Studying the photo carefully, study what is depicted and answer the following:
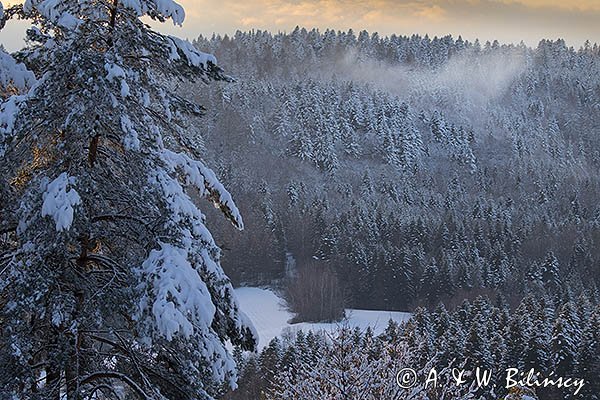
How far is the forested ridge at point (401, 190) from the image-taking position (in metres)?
90.4

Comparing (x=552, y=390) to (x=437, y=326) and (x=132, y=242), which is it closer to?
(x=437, y=326)

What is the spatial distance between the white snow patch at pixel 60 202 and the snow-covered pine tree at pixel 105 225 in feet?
0.04

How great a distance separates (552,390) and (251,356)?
21456 mm

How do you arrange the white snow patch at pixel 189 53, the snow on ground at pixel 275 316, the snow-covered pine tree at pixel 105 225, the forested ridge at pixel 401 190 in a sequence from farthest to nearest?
1. the forested ridge at pixel 401 190
2. the snow on ground at pixel 275 316
3. the white snow patch at pixel 189 53
4. the snow-covered pine tree at pixel 105 225

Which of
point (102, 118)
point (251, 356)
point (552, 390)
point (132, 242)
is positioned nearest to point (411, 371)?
point (132, 242)

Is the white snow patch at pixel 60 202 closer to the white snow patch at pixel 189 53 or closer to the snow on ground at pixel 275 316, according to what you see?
the white snow patch at pixel 189 53

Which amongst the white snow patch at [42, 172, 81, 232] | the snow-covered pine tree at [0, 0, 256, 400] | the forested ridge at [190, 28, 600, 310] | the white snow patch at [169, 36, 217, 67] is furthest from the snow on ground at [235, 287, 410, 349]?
the white snow patch at [42, 172, 81, 232]

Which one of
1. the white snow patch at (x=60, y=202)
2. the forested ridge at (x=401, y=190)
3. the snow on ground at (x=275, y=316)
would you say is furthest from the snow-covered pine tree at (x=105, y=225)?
the forested ridge at (x=401, y=190)

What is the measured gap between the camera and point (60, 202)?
18.9ft

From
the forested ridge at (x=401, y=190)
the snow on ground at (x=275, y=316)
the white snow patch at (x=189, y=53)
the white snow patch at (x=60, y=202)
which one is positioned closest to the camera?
the white snow patch at (x=60, y=202)

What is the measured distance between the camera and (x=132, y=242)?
7156mm

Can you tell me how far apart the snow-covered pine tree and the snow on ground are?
6204 cm

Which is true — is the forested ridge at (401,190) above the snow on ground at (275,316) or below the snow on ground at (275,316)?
above

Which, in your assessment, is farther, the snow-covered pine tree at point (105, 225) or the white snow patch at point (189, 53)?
the white snow patch at point (189, 53)
